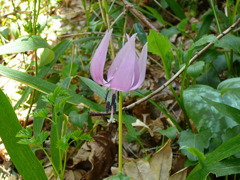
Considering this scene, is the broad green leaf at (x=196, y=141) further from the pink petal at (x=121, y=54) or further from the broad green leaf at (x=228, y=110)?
the pink petal at (x=121, y=54)

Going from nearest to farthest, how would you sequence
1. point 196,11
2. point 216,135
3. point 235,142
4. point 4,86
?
1. point 235,142
2. point 216,135
3. point 4,86
4. point 196,11

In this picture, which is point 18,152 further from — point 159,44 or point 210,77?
point 210,77

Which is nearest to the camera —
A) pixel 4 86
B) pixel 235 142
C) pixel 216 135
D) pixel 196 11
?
pixel 235 142

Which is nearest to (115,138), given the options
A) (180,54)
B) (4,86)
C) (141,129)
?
(141,129)

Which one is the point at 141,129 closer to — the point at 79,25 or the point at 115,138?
the point at 115,138

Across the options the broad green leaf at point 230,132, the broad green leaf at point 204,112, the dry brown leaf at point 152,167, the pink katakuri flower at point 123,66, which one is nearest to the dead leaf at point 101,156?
the dry brown leaf at point 152,167

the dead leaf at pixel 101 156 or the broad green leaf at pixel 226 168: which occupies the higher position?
the broad green leaf at pixel 226 168

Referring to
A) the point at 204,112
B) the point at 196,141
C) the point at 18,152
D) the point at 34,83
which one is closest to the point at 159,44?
the point at 204,112
